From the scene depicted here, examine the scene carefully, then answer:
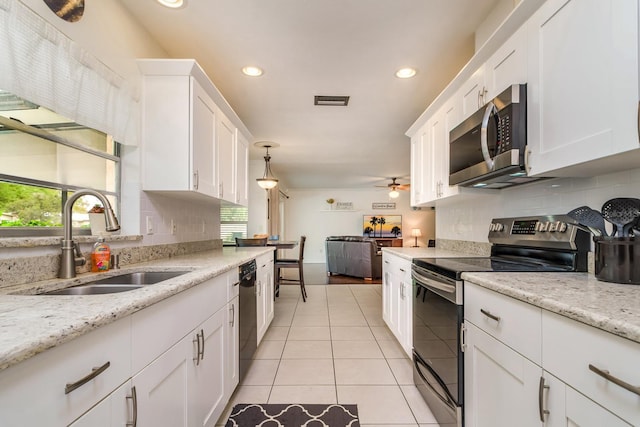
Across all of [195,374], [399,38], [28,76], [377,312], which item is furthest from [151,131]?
[377,312]

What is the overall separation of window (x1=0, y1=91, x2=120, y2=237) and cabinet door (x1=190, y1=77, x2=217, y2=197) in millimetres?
510

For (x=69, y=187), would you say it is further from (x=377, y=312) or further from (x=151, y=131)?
(x=377, y=312)

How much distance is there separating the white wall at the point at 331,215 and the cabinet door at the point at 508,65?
782 centimetres

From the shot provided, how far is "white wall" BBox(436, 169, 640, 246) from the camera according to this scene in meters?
1.31

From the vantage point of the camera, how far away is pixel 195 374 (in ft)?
4.23

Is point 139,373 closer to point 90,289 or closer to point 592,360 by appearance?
point 90,289

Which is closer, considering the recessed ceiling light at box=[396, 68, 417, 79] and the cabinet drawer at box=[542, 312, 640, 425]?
the cabinet drawer at box=[542, 312, 640, 425]

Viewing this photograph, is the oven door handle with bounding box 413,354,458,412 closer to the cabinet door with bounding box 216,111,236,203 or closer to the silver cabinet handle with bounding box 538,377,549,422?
the silver cabinet handle with bounding box 538,377,549,422

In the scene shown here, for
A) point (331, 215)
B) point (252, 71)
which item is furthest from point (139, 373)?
point (331, 215)

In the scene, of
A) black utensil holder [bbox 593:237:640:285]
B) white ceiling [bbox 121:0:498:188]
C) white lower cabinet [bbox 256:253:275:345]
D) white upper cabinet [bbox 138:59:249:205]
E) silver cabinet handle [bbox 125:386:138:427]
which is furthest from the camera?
white lower cabinet [bbox 256:253:275:345]

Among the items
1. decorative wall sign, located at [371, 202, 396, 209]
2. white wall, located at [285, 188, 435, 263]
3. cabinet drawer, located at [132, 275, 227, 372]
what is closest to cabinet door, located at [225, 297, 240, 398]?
cabinet drawer, located at [132, 275, 227, 372]

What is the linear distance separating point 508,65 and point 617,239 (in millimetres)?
1003

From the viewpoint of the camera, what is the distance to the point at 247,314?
6.96 feet

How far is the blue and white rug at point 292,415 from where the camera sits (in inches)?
64.7
